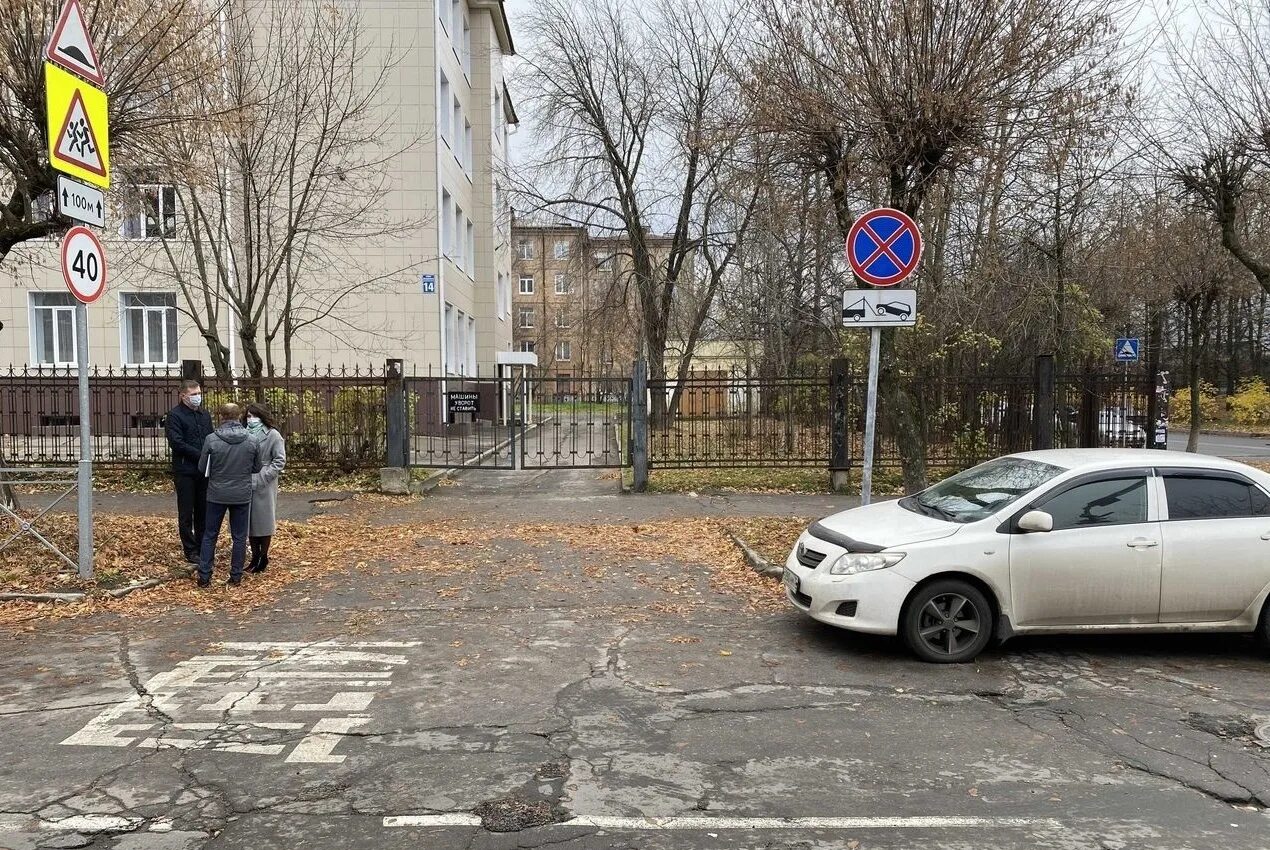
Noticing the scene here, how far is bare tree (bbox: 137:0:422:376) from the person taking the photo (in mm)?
14992

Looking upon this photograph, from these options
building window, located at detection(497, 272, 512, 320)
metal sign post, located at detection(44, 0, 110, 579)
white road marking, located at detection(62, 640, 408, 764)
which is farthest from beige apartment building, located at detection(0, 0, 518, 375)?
white road marking, located at detection(62, 640, 408, 764)

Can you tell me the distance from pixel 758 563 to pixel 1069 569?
342cm

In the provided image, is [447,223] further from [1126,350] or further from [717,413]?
[1126,350]

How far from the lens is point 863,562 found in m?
5.85

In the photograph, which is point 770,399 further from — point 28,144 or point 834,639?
point 28,144

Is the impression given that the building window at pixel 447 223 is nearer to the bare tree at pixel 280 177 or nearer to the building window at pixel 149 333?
the bare tree at pixel 280 177

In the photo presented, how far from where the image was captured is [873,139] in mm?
9406

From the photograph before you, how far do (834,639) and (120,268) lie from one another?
69.9ft

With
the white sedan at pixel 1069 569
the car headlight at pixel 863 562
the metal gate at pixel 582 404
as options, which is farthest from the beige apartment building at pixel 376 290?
the white sedan at pixel 1069 569

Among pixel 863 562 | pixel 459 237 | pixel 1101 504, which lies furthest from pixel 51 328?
pixel 1101 504

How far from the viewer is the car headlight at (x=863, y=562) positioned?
18.9ft

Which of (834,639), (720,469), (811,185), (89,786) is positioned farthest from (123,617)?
(720,469)

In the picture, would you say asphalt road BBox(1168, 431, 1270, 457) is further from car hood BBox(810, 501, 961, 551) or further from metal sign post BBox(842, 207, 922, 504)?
car hood BBox(810, 501, 961, 551)

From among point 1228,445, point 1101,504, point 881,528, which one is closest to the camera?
point 1101,504
